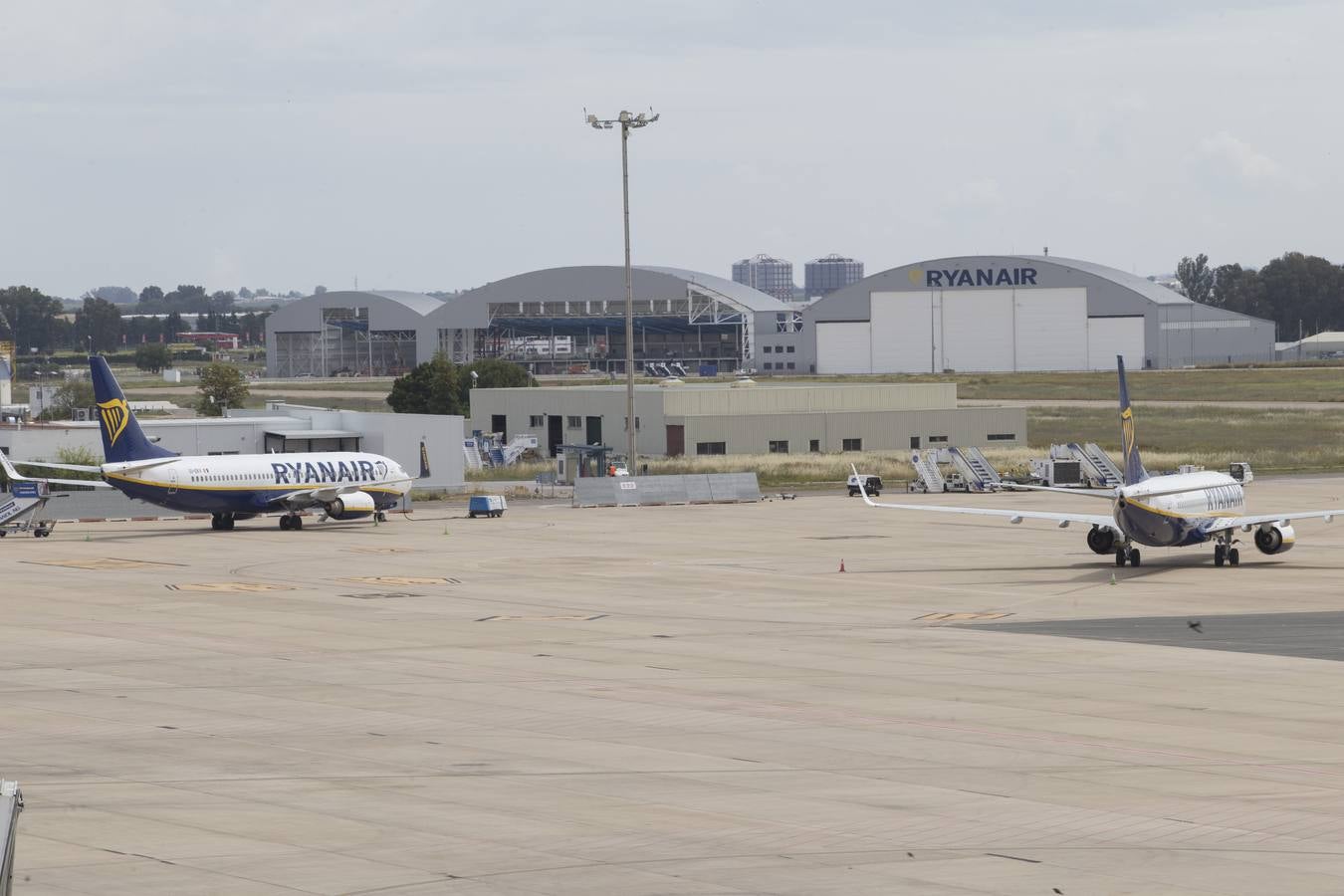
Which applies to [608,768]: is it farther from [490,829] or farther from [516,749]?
[490,829]

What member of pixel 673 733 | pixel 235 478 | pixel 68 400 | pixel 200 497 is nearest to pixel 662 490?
pixel 235 478

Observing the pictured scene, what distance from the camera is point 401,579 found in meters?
52.7

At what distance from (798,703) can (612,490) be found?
5482 cm

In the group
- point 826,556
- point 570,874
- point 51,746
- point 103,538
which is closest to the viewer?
point 570,874

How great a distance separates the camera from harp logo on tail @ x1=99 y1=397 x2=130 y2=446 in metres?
69.1

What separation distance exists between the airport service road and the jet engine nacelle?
19.1 m

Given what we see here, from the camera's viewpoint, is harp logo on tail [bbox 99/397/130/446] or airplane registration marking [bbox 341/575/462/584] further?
harp logo on tail [bbox 99/397/130/446]

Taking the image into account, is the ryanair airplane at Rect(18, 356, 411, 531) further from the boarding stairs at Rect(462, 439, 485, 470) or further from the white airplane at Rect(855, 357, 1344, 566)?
the boarding stairs at Rect(462, 439, 485, 470)

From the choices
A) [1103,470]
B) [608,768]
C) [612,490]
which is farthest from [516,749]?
[1103,470]

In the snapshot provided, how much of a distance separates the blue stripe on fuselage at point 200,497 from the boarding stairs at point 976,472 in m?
36.7

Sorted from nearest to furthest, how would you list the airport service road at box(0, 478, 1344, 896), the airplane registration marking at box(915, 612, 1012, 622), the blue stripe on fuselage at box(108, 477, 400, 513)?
the airport service road at box(0, 478, 1344, 896)
the airplane registration marking at box(915, 612, 1012, 622)
the blue stripe on fuselage at box(108, 477, 400, 513)

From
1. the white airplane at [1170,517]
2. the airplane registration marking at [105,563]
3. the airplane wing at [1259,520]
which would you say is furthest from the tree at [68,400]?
the airplane wing at [1259,520]

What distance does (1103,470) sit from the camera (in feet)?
303

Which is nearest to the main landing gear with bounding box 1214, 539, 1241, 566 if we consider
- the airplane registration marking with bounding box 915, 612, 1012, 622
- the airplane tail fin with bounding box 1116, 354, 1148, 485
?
the airplane tail fin with bounding box 1116, 354, 1148, 485
